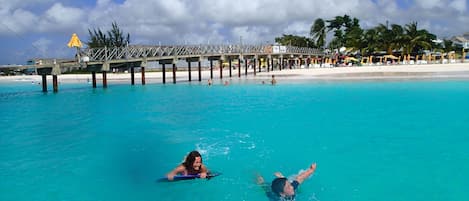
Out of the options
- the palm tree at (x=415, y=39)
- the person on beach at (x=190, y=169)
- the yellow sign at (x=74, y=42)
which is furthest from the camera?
the palm tree at (x=415, y=39)

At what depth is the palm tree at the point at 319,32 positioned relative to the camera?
78.1 metres

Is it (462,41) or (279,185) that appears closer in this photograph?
(279,185)

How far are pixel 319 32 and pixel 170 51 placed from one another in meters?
45.8

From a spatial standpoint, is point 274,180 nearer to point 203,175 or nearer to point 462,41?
point 203,175

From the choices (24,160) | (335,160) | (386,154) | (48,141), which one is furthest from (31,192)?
(386,154)

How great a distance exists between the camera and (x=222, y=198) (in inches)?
294

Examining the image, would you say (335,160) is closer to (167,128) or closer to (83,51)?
(167,128)

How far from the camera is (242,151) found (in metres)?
10.9

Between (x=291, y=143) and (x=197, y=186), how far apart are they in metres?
4.31

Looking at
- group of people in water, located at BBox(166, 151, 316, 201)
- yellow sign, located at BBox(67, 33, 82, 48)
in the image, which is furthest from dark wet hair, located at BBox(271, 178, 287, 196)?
yellow sign, located at BBox(67, 33, 82, 48)

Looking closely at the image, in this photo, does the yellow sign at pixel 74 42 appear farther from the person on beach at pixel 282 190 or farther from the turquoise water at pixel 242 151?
the person on beach at pixel 282 190

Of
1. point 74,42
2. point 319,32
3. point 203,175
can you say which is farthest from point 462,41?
point 203,175

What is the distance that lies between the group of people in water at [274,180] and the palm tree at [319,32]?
240ft

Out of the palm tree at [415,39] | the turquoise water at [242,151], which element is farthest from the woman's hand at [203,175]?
the palm tree at [415,39]
